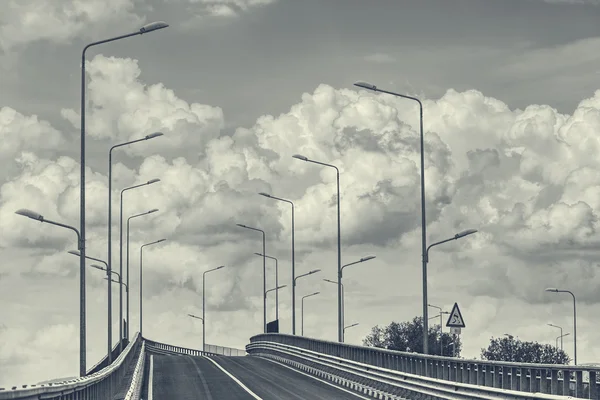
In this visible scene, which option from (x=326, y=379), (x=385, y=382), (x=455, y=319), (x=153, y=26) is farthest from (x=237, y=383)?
(x=153, y=26)

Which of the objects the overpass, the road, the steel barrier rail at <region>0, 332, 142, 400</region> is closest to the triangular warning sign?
the overpass

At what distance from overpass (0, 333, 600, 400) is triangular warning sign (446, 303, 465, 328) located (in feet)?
6.29

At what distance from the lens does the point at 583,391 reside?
22.7 meters

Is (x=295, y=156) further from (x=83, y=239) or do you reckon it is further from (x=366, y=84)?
(x=83, y=239)

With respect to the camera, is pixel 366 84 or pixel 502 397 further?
pixel 366 84

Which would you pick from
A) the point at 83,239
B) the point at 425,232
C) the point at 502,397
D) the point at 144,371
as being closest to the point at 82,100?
the point at 83,239

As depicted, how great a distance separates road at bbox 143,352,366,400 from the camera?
1587 inches

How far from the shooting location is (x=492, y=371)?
28.8 metres

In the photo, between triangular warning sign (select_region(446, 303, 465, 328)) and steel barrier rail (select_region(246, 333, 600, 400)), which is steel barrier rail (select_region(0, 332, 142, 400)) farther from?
triangular warning sign (select_region(446, 303, 465, 328))

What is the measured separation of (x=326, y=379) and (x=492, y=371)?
74.8ft

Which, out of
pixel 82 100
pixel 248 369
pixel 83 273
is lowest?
pixel 248 369

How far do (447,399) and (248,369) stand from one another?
2805 centimetres

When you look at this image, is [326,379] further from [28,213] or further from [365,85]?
[28,213]

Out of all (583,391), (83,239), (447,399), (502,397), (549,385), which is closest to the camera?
(583,391)
